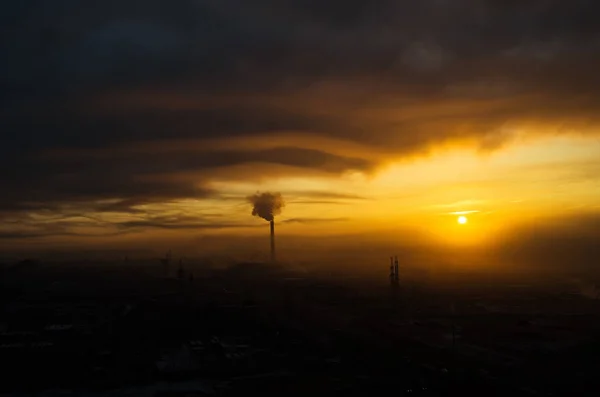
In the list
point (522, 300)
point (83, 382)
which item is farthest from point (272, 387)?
point (522, 300)

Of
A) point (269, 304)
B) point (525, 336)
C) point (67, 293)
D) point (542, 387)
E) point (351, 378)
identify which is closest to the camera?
point (542, 387)

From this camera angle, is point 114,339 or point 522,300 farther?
point 522,300

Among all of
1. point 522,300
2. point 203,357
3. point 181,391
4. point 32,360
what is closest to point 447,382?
point 181,391

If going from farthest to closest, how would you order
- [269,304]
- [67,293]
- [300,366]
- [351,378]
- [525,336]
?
[67,293], [269,304], [525,336], [300,366], [351,378]

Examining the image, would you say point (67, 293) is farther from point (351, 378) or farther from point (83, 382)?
point (351, 378)

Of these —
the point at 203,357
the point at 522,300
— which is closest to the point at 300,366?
the point at 203,357

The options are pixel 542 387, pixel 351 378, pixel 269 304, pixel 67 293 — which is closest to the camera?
pixel 542 387

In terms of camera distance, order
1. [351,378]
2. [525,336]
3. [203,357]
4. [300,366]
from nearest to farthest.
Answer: [351,378] < [300,366] < [203,357] < [525,336]

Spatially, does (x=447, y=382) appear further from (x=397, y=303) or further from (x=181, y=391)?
(x=397, y=303)

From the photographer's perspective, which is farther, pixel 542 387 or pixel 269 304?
pixel 269 304
